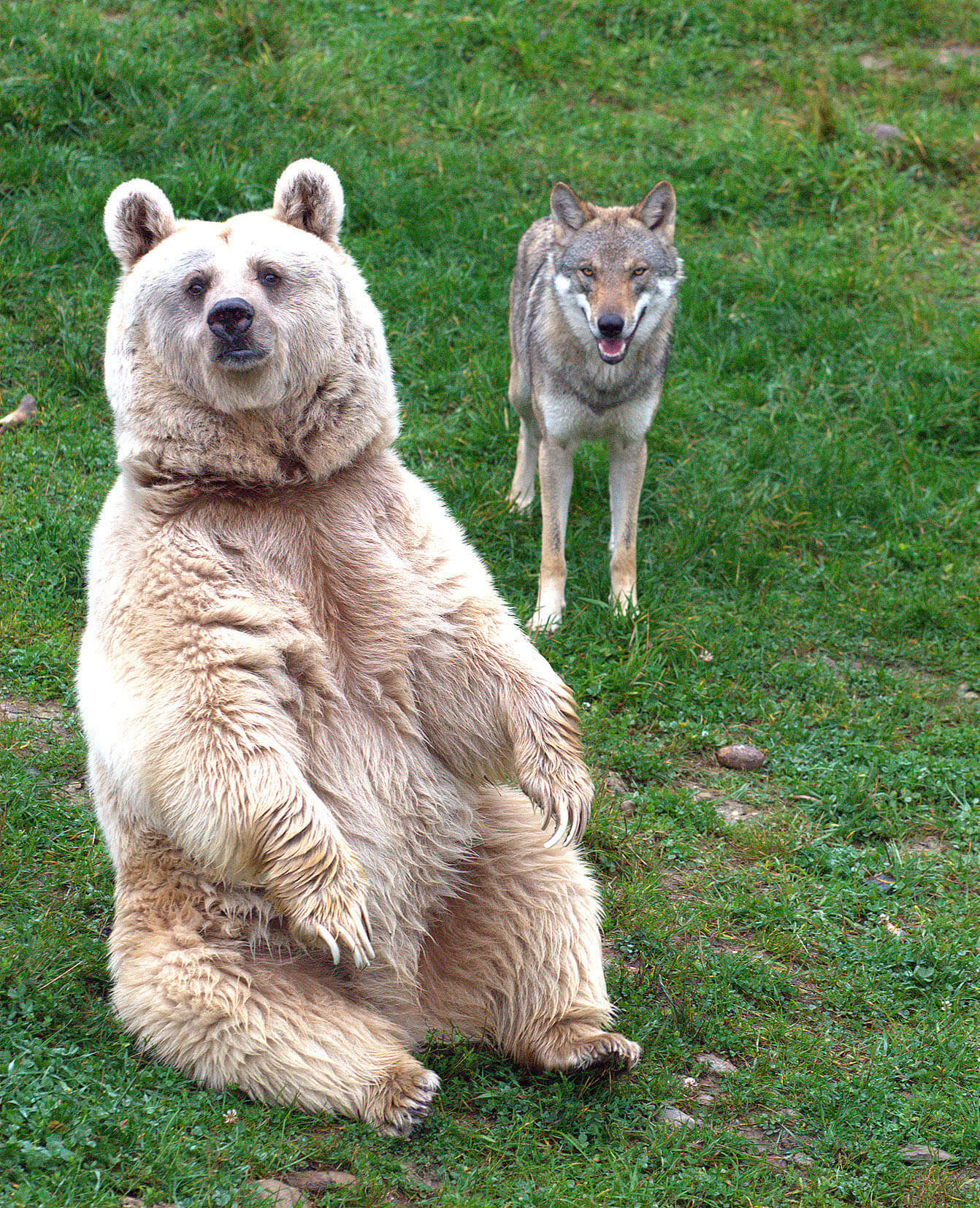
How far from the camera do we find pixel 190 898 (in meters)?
3.18

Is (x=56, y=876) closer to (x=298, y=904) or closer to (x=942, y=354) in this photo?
(x=298, y=904)

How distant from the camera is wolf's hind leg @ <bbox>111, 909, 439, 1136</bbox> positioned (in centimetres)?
300

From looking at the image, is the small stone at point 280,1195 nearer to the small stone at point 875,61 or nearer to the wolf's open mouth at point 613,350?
the wolf's open mouth at point 613,350

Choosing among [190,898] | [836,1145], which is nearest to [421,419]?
[190,898]

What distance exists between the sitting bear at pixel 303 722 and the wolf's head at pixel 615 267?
254cm

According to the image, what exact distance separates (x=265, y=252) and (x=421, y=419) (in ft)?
11.3

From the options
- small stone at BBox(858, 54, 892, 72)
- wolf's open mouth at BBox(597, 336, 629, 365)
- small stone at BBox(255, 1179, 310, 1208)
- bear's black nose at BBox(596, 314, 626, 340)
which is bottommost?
small stone at BBox(255, 1179, 310, 1208)

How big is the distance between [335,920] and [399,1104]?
0.46 m

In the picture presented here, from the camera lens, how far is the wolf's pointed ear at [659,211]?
6234mm

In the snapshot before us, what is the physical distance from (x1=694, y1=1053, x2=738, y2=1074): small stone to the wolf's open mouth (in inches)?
130

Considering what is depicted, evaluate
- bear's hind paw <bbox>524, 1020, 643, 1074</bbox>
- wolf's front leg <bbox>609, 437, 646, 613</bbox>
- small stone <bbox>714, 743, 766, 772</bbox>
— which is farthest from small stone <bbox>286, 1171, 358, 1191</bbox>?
wolf's front leg <bbox>609, 437, 646, 613</bbox>

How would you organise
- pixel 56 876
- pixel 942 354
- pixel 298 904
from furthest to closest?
pixel 942 354, pixel 56 876, pixel 298 904

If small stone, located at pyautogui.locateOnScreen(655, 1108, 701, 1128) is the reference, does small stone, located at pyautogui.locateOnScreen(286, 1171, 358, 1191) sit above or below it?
above

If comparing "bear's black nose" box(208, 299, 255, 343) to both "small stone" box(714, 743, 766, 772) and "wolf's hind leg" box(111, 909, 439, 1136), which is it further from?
"small stone" box(714, 743, 766, 772)
